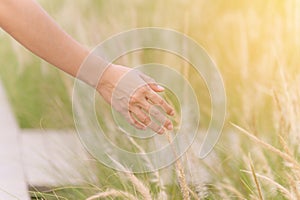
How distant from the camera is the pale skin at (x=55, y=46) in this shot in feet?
3.26

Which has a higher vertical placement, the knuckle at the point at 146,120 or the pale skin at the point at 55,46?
the pale skin at the point at 55,46

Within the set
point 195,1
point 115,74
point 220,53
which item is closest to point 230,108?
point 220,53

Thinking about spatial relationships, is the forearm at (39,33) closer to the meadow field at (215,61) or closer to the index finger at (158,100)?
the index finger at (158,100)

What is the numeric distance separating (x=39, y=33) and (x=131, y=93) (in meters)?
0.15

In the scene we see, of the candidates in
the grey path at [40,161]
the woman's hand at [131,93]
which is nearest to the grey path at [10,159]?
the grey path at [40,161]

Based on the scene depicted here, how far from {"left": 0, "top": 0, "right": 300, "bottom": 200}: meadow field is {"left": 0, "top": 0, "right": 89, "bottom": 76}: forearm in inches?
15.8

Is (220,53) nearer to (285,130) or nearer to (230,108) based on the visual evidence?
(230,108)

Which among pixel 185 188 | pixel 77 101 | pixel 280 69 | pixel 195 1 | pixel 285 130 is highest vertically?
pixel 195 1

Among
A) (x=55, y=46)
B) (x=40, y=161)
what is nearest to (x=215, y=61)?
(x=40, y=161)

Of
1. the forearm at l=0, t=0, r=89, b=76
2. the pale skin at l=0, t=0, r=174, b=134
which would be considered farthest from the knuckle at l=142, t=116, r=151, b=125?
the forearm at l=0, t=0, r=89, b=76

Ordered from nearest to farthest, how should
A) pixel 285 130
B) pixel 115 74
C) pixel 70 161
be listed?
pixel 115 74, pixel 285 130, pixel 70 161

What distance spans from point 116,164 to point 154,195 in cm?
9

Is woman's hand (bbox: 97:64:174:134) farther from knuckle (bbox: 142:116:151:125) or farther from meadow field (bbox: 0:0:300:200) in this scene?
meadow field (bbox: 0:0:300:200)

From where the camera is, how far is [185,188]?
3.67ft
